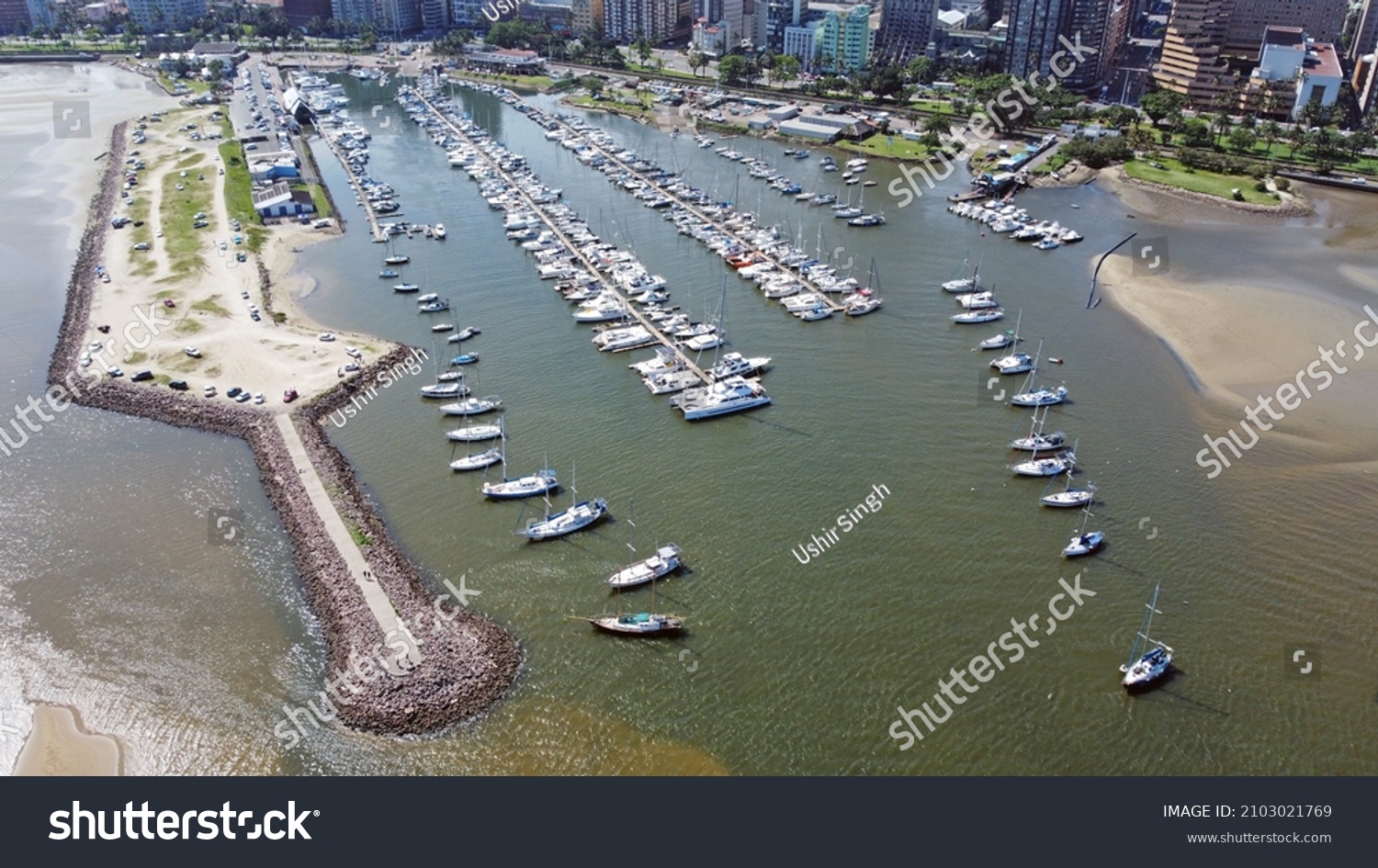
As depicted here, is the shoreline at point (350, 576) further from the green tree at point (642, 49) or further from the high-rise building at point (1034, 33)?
the high-rise building at point (1034, 33)

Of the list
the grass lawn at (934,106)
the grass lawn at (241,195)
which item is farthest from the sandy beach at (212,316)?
the grass lawn at (934,106)

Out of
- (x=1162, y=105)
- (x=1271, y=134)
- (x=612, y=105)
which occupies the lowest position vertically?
(x=1271, y=134)

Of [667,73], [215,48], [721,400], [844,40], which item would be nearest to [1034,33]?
[844,40]

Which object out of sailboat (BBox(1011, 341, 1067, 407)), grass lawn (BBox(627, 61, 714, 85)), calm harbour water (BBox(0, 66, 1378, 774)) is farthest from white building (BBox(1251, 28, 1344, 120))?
sailboat (BBox(1011, 341, 1067, 407))

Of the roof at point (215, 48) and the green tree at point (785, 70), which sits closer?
the green tree at point (785, 70)

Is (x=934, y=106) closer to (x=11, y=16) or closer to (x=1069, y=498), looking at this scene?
(x=1069, y=498)

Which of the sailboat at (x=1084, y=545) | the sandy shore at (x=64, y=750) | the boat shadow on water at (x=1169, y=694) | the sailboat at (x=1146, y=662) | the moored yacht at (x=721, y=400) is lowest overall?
the sandy shore at (x=64, y=750)

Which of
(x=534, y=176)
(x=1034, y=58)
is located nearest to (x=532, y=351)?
(x=534, y=176)
